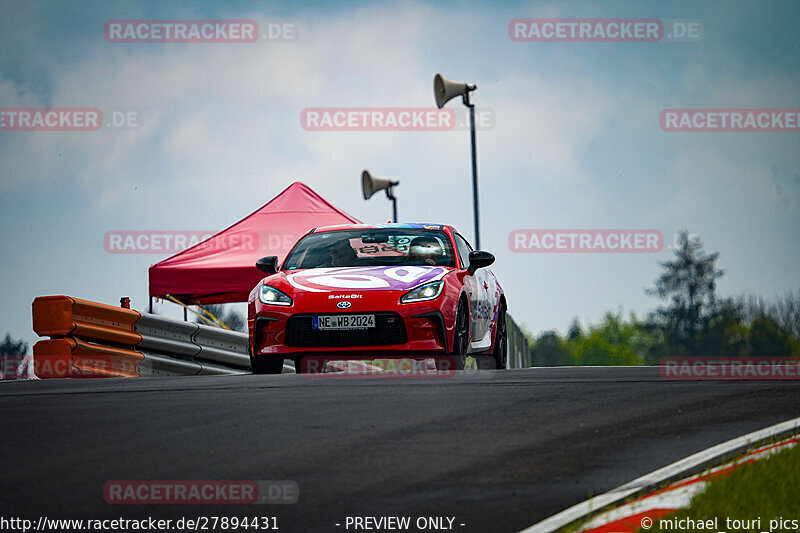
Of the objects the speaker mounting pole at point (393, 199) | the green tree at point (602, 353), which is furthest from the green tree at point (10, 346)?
the speaker mounting pole at point (393, 199)

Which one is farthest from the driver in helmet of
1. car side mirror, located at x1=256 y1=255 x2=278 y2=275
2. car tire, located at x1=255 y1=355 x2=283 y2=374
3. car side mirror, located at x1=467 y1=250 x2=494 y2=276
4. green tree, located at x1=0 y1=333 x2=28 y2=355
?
green tree, located at x1=0 y1=333 x2=28 y2=355

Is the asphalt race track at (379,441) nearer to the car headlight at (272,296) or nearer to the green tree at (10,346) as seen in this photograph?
the car headlight at (272,296)

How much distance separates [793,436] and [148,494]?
3326 millimetres

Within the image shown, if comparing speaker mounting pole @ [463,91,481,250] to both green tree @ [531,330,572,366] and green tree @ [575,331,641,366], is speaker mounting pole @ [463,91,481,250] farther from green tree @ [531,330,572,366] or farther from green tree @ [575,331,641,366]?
green tree @ [531,330,572,366]

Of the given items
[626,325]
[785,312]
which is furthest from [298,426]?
[626,325]

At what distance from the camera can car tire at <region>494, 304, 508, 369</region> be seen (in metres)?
12.7

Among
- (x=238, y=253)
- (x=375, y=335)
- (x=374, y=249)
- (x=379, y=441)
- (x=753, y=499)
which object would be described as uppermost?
(x=238, y=253)

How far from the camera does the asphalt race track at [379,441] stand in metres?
4.45

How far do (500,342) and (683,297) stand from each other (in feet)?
307

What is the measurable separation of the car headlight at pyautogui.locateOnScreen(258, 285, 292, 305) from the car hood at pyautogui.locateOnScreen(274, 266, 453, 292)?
0.10 metres

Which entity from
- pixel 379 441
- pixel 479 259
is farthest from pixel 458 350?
pixel 379 441

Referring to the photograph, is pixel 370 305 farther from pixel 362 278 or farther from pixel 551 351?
pixel 551 351

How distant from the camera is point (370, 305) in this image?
10180 mm

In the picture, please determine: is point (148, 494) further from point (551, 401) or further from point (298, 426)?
point (551, 401)
